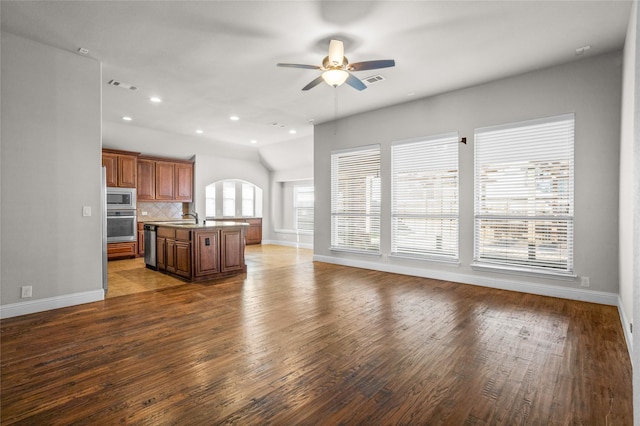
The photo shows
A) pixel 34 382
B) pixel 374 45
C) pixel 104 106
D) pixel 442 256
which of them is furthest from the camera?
pixel 104 106

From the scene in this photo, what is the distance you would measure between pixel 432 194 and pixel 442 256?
3.59ft

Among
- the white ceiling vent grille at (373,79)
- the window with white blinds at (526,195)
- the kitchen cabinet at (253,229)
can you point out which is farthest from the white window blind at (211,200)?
the window with white blinds at (526,195)

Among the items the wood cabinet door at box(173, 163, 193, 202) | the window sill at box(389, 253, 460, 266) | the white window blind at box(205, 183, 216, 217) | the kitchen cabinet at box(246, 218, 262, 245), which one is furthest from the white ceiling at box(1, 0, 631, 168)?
the kitchen cabinet at box(246, 218, 262, 245)

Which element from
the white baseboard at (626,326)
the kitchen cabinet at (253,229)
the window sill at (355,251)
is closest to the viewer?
the white baseboard at (626,326)

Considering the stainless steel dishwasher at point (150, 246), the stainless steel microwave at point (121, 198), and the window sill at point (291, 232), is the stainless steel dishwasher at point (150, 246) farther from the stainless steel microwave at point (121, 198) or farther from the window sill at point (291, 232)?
the window sill at point (291, 232)

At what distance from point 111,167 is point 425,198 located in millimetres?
7104

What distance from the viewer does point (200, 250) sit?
5.31 m

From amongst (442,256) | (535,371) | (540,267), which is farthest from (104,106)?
(540,267)

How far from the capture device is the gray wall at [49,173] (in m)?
3.49

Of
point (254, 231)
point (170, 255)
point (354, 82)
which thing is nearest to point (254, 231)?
point (254, 231)

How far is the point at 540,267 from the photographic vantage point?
4438 millimetres

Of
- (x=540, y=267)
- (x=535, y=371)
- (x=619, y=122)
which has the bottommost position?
(x=535, y=371)

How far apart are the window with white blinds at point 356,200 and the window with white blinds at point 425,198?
42 centimetres

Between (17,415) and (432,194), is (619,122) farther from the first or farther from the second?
(17,415)
